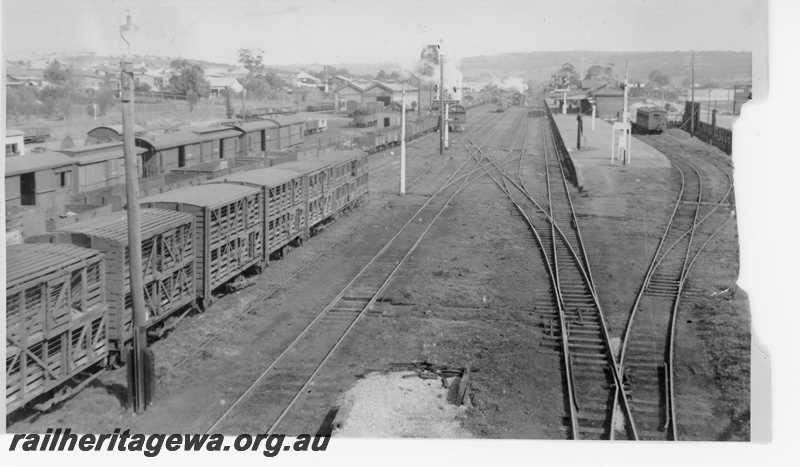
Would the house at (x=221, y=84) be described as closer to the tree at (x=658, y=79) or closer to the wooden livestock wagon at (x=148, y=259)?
the wooden livestock wagon at (x=148, y=259)

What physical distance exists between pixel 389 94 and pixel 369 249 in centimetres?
7363

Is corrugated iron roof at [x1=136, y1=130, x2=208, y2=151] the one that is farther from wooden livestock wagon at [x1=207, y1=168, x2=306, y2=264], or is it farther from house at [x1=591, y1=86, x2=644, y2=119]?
house at [x1=591, y1=86, x2=644, y2=119]

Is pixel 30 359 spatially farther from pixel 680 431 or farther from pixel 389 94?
pixel 389 94

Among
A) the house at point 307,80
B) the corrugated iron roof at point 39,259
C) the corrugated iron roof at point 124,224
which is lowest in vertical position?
the corrugated iron roof at point 39,259

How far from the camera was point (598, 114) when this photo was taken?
89.0m

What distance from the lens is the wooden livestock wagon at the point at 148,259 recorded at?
41.2ft

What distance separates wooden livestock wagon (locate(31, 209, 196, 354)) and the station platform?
72.7ft

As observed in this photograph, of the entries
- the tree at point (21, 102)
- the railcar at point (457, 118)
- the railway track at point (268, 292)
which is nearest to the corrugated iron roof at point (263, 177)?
the railway track at point (268, 292)

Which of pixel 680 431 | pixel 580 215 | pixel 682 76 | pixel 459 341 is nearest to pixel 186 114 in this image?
pixel 580 215

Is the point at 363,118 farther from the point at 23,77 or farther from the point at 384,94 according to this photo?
the point at 23,77

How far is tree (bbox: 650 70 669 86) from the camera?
12206 cm

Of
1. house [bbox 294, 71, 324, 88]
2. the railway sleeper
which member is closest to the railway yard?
the railway sleeper

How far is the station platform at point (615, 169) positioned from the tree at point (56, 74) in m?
44.4

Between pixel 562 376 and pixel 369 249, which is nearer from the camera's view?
pixel 562 376
